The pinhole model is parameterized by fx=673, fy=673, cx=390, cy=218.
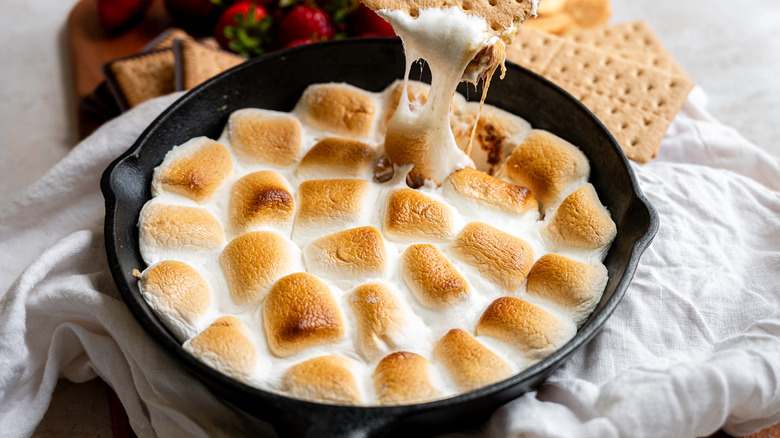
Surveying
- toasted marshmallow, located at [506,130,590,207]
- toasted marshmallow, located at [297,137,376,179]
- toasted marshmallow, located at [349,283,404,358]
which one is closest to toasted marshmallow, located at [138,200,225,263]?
toasted marshmallow, located at [297,137,376,179]

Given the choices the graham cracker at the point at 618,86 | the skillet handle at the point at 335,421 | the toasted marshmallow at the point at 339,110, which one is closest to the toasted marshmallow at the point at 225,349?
the skillet handle at the point at 335,421

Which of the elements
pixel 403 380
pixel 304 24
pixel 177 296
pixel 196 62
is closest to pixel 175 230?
pixel 177 296

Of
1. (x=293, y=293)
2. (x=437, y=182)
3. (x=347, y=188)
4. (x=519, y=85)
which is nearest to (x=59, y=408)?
(x=293, y=293)

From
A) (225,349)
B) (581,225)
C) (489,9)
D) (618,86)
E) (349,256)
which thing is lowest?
(225,349)

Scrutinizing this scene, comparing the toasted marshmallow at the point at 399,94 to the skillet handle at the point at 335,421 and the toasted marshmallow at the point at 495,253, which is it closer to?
the toasted marshmallow at the point at 495,253

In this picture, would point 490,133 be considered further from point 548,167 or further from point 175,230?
point 175,230

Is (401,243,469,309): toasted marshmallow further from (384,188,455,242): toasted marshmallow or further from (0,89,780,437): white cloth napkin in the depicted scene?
(0,89,780,437): white cloth napkin
